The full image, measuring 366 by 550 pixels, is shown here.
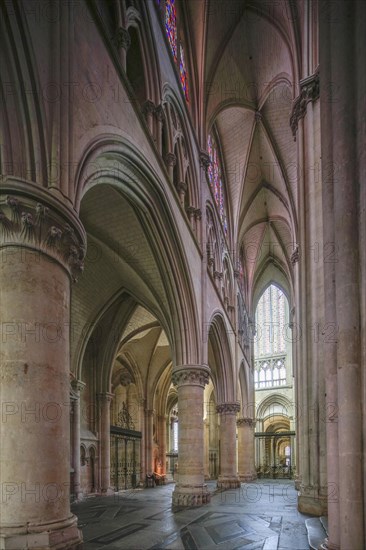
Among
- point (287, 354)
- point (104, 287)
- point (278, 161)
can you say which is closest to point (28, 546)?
point (104, 287)

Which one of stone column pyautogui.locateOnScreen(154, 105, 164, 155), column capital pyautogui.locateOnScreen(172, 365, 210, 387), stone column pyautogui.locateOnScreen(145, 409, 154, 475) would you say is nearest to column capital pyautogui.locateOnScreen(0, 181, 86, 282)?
stone column pyautogui.locateOnScreen(154, 105, 164, 155)

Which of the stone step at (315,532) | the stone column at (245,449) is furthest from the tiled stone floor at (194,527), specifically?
the stone column at (245,449)

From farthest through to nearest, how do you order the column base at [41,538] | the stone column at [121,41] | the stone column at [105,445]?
1. the stone column at [105,445]
2. the stone column at [121,41]
3. the column base at [41,538]

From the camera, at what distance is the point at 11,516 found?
554 centimetres

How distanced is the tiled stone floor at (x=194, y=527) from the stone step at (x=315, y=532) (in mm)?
120

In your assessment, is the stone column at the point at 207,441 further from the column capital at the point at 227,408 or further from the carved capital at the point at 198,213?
Answer: the carved capital at the point at 198,213

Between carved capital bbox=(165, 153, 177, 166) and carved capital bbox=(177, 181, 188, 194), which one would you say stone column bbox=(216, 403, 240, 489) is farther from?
carved capital bbox=(165, 153, 177, 166)

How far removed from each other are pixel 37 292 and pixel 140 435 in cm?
2122

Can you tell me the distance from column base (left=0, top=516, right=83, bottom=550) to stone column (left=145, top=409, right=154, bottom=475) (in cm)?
2138

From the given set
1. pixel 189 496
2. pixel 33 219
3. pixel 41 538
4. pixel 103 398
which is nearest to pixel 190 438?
pixel 189 496

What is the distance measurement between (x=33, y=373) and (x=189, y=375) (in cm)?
924

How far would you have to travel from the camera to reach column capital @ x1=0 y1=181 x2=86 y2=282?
600cm

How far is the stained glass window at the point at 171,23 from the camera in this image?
15047 mm

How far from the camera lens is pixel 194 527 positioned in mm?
9977
